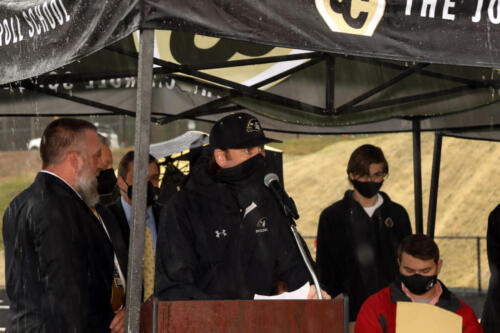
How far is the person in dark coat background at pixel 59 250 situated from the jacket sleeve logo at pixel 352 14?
1.29 metres

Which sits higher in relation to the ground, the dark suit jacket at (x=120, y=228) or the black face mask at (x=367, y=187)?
the black face mask at (x=367, y=187)

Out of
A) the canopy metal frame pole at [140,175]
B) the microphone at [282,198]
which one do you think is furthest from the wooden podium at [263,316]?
the microphone at [282,198]

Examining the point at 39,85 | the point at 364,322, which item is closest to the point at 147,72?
the point at 364,322

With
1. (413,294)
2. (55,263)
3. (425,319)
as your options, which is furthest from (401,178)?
(55,263)

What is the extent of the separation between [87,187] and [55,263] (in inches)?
20.5

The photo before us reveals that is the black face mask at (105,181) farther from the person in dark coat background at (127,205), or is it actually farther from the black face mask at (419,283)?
the black face mask at (419,283)

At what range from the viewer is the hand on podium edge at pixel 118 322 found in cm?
372

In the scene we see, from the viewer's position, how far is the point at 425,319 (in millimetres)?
3986

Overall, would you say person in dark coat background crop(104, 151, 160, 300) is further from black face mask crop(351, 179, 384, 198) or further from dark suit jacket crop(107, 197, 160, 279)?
black face mask crop(351, 179, 384, 198)

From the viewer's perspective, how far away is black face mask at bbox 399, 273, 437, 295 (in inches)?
178

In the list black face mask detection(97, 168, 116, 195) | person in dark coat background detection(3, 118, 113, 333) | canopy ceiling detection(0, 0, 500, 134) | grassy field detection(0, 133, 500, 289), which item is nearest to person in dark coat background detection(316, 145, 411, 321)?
canopy ceiling detection(0, 0, 500, 134)

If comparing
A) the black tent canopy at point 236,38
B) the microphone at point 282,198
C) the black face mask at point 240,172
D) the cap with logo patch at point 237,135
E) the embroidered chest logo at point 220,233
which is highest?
the black tent canopy at point 236,38

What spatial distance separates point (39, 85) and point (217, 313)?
4069 millimetres

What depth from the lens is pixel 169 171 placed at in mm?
8492
